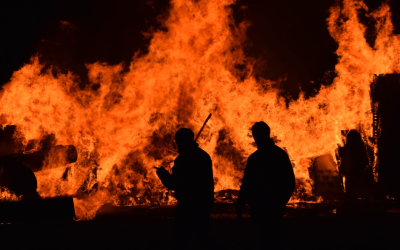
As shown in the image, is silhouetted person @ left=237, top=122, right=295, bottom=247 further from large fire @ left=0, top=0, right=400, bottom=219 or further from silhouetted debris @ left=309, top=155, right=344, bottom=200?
large fire @ left=0, top=0, right=400, bottom=219

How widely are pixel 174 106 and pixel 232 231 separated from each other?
4.18 metres

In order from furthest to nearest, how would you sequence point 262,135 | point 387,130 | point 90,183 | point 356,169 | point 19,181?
point 90,183 → point 356,169 → point 387,130 → point 19,181 → point 262,135

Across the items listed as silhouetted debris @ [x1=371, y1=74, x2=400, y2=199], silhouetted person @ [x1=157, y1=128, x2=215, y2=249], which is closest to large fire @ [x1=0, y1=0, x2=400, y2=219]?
silhouetted debris @ [x1=371, y1=74, x2=400, y2=199]

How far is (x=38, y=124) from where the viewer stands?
7648 mm

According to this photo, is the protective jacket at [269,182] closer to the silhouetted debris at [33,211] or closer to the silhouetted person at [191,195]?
the silhouetted person at [191,195]

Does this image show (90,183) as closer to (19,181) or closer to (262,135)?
(19,181)

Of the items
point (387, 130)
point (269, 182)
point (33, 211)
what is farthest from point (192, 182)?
point (387, 130)

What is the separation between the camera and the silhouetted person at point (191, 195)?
3.11 metres

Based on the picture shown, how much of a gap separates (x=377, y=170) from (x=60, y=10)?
8.90 m

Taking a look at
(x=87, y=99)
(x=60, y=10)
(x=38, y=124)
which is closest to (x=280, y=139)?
(x=87, y=99)

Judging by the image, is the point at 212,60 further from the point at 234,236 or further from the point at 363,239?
the point at 363,239

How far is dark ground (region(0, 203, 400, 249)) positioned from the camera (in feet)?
13.2

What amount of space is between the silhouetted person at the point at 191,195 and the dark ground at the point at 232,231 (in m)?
0.93

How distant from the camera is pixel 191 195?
3102 millimetres
